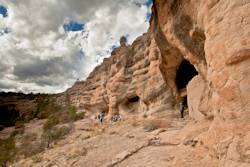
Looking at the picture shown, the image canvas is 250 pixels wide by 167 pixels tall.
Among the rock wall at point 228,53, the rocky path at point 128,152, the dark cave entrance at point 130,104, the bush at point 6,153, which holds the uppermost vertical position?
the dark cave entrance at point 130,104

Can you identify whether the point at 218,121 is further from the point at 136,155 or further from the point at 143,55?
the point at 143,55

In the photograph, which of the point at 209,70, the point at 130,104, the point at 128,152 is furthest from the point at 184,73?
the point at 130,104

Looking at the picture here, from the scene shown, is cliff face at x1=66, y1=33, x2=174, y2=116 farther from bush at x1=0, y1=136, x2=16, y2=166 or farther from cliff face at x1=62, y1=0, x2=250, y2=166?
bush at x1=0, y1=136, x2=16, y2=166

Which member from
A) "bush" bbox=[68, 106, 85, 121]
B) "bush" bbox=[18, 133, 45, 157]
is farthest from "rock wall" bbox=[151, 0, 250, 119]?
"bush" bbox=[68, 106, 85, 121]

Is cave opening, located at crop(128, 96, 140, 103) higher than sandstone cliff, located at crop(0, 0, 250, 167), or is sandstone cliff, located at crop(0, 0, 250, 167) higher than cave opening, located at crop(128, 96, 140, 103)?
cave opening, located at crop(128, 96, 140, 103)

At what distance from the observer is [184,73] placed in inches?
680

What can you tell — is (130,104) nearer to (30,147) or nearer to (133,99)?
(133,99)

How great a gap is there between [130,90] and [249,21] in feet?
72.6

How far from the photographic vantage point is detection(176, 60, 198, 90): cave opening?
16684 mm

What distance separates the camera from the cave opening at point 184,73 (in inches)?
657

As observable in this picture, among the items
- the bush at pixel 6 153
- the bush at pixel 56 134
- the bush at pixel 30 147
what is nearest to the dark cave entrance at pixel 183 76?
the bush at pixel 30 147

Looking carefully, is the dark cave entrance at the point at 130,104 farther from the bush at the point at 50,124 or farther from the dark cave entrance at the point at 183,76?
the bush at the point at 50,124

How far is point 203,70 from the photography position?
9961mm

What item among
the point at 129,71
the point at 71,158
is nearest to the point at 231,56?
the point at 71,158
